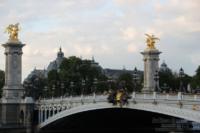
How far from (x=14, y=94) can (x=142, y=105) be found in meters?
37.8

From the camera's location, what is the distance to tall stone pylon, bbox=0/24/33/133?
246 ft

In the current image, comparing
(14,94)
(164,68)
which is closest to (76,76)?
(14,94)

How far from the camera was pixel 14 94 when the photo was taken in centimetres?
7825

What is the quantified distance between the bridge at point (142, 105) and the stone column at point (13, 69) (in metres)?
10.2

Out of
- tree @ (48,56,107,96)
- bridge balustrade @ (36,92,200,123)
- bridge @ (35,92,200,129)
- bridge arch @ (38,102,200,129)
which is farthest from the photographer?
tree @ (48,56,107,96)

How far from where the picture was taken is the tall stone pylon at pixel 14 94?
74.9 m

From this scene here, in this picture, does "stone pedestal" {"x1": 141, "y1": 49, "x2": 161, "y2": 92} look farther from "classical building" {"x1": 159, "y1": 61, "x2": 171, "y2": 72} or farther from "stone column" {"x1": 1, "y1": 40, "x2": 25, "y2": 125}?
"classical building" {"x1": 159, "y1": 61, "x2": 171, "y2": 72}

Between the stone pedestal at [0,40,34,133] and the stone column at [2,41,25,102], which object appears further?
the stone column at [2,41,25,102]

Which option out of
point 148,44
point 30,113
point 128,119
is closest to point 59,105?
point 128,119

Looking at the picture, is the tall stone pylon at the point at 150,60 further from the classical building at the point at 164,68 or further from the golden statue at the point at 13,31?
the classical building at the point at 164,68

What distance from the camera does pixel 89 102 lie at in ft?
180

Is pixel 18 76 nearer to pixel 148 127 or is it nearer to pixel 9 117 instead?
pixel 9 117

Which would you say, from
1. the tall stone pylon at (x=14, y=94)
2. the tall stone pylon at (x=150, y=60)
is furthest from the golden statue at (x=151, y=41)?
the tall stone pylon at (x=14, y=94)

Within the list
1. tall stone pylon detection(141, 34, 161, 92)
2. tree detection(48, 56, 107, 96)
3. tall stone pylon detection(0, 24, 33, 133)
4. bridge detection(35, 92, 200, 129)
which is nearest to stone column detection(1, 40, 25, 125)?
tall stone pylon detection(0, 24, 33, 133)
